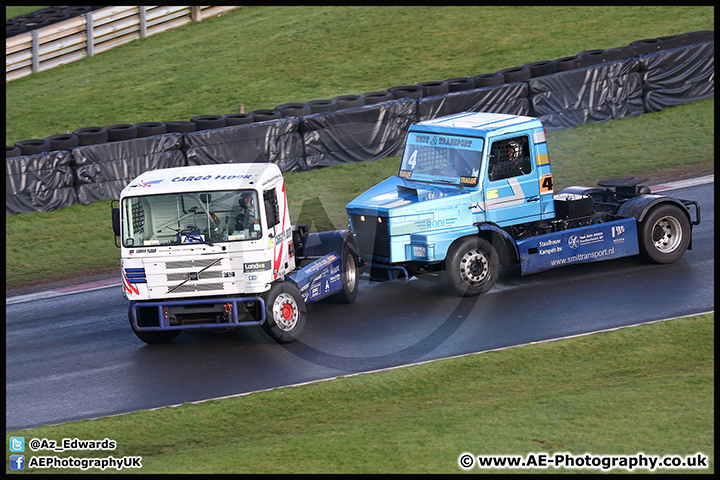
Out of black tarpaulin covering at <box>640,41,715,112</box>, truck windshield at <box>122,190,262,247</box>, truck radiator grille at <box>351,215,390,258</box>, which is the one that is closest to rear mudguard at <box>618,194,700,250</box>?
truck radiator grille at <box>351,215,390,258</box>

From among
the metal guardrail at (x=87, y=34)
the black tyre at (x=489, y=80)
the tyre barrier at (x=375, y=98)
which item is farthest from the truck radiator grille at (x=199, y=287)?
the metal guardrail at (x=87, y=34)

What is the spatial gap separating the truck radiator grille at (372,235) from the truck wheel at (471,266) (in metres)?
1.01

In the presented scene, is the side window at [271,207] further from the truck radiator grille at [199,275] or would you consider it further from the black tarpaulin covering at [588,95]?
the black tarpaulin covering at [588,95]

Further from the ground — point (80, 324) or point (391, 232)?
point (391, 232)

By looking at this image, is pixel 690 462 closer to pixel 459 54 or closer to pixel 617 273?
pixel 617 273

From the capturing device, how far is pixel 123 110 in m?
27.1

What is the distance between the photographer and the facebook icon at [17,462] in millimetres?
9648

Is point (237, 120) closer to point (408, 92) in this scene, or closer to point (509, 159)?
point (408, 92)

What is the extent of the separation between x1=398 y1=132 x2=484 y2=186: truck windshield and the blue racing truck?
17mm

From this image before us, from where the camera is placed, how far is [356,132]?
2177cm

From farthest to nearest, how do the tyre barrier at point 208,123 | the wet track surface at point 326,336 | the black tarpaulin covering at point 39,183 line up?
the tyre barrier at point 208,123 < the black tarpaulin covering at point 39,183 < the wet track surface at point 326,336

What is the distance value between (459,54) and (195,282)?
1872 cm

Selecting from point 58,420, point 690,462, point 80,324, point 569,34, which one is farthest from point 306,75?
point 690,462

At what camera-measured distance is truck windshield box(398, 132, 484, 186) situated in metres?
14.4
